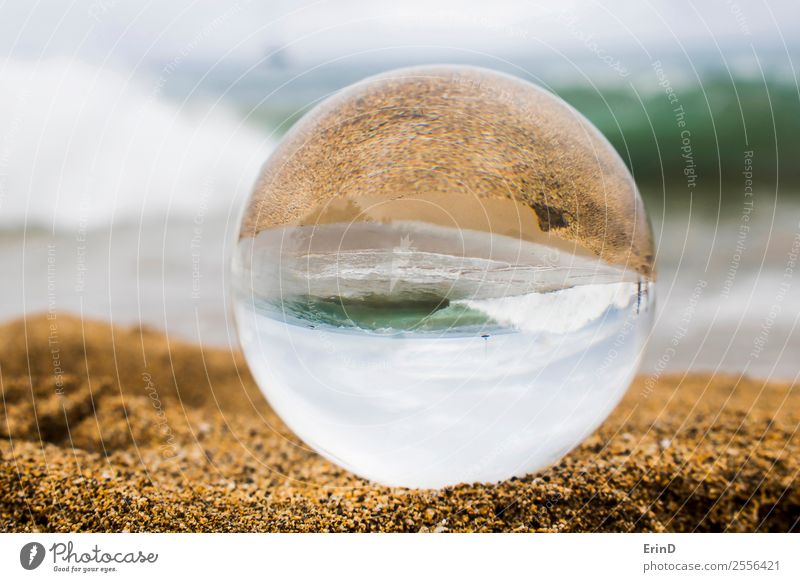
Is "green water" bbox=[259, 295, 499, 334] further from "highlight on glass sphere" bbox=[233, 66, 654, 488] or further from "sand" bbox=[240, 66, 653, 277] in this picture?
"sand" bbox=[240, 66, 653, 277]

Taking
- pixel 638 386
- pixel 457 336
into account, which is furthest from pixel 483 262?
pixel 638 386

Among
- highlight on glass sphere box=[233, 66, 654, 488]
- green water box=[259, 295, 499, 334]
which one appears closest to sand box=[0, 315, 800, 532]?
highlight on glass sphere box=[233, 66, 654, 488]

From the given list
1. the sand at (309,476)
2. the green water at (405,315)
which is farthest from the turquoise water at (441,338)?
the sand at (309,476)

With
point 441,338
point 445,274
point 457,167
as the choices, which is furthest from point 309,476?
point 457,167

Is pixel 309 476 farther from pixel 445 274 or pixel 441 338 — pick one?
pixel 445 274

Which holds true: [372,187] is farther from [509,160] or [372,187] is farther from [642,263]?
[642,263]

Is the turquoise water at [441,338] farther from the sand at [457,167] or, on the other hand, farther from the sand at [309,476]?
the sand at [309,476]
